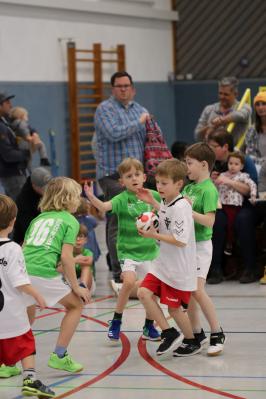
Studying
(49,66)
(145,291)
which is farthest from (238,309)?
Result: (49,66)

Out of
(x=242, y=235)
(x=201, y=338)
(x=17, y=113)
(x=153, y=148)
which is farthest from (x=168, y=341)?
(x=17, y=113)

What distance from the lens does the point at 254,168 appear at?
8.83 m

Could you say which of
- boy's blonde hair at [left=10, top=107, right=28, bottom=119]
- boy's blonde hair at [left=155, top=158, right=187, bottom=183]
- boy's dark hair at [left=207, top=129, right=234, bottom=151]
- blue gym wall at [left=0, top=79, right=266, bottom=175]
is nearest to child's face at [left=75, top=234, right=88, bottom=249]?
boy's dark hair at [left=207, top=129, right=234, bottom=151]

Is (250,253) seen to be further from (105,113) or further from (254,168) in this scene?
(105,113)

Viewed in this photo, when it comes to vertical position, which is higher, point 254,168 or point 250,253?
point 254,168

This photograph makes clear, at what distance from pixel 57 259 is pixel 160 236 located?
62 cm

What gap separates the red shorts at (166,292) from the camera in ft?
18.8

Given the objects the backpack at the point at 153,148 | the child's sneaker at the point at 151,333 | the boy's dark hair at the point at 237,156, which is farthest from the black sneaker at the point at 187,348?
the boy's dark hair at the point at 237,156

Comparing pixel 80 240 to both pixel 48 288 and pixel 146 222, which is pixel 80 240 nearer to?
pixel 146 222

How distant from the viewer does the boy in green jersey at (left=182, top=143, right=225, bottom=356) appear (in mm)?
5930

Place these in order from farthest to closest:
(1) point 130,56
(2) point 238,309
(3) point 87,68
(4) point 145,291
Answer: (1) point 130,56 < (3) point 87,68 < (2) point 238,309 < (4) point 145,291

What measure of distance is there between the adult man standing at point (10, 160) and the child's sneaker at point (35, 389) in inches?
216

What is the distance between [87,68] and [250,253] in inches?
265

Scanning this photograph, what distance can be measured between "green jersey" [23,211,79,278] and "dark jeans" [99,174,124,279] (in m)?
2.87
